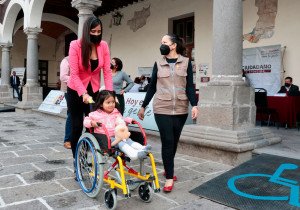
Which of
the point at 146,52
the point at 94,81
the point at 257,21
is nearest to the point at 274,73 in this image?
the point at 257,21

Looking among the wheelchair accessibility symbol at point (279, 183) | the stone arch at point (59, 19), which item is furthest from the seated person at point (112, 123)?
the stone arch at point (59, 19)

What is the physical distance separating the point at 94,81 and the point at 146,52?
10240mm

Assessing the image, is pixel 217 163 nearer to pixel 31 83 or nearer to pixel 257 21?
pixel 257 21

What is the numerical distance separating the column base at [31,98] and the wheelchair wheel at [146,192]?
1007 centimetres

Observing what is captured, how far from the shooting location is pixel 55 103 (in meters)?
10.5

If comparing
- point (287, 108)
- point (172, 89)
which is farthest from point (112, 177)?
point (287, 108)

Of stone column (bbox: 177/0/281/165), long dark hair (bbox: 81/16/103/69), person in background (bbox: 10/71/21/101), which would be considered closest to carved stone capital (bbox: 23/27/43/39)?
person in background (bbox: 10/71/21/101)

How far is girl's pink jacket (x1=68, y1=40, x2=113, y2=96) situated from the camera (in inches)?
128

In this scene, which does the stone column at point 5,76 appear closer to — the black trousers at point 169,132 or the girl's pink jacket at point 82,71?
the girl's pink jacket at point 82,71

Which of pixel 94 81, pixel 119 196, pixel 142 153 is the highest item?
pixel 94 81

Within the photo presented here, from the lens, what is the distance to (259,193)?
3.15 meters

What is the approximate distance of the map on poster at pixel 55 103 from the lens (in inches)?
395

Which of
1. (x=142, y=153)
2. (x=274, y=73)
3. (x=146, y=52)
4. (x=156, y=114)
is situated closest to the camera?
(x=142, y=153)

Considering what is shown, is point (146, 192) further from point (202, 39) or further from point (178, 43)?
point (202, 39)
